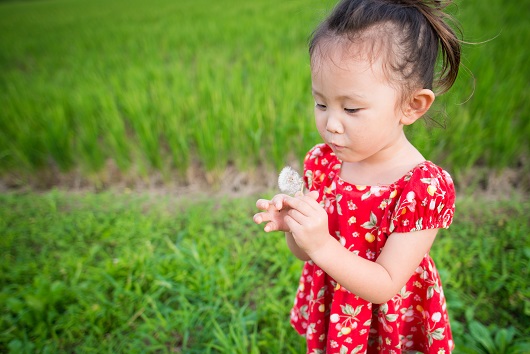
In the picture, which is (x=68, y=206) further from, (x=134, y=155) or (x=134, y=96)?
(x=134, y=96)

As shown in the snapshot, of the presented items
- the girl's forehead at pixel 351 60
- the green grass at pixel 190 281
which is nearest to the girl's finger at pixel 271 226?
the girl's forehead at pixel 351 60

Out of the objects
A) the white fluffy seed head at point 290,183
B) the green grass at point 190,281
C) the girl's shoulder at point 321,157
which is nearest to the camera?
the white fluffy seed head at point 290,183

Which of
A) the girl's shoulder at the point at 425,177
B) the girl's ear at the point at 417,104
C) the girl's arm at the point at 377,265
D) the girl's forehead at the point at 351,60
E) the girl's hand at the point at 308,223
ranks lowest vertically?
the girl's arm at the point at 377,265

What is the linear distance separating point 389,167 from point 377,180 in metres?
0.04

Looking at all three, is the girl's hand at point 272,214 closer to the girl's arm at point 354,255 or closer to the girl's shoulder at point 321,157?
the girl's arm at point 354,255

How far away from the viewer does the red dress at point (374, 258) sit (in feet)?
2.51

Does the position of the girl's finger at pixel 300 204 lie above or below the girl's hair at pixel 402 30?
below

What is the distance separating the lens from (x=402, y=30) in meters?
0.71

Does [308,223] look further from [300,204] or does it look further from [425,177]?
[425,177]

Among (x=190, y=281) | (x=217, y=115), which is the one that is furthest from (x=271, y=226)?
(x=217, y=115)

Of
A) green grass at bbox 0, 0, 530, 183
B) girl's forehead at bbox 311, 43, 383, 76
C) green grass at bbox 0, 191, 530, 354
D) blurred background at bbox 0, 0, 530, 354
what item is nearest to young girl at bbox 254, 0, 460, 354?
girl's forehead at bbox 311, 43, 383, 76

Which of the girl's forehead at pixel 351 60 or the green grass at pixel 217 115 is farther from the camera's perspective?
the green grass at pixel 217 115

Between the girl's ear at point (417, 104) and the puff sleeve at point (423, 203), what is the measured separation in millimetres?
112

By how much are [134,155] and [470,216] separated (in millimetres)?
2170
